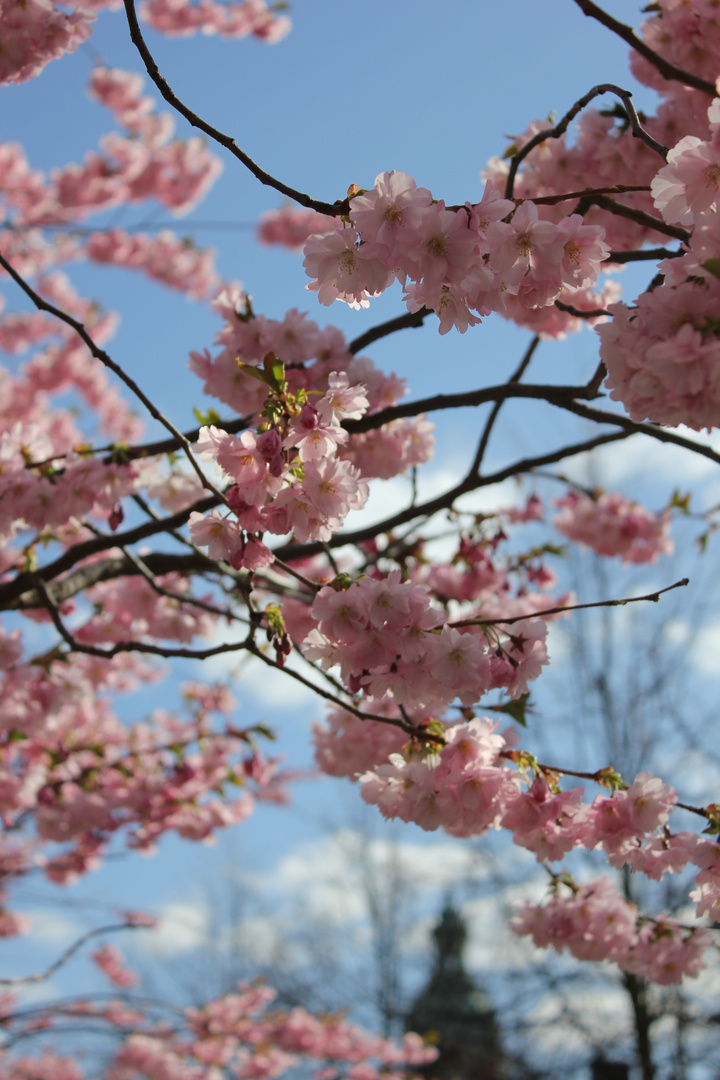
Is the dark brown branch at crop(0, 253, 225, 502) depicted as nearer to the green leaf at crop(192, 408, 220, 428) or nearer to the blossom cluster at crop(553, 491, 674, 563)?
the green leaf at crop(192, 408, 220, 428)

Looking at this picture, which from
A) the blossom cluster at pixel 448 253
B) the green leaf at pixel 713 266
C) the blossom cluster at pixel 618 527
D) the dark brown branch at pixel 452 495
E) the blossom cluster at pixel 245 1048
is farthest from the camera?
the blossom cluster at pixel 245 1048

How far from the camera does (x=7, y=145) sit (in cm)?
787

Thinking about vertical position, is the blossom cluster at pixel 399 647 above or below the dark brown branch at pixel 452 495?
below

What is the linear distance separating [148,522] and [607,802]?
1.62 m

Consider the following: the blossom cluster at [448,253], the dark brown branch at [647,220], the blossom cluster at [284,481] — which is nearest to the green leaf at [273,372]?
the blossom cluster at [284,481]

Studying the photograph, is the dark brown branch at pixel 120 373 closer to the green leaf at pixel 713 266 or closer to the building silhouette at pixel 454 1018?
the green leaf at pixel 713 266

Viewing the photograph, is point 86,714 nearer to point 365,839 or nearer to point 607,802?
point 607,802

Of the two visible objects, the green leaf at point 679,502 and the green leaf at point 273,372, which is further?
the green leaf at point 679,502

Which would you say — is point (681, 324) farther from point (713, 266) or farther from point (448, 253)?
point (448, 253)

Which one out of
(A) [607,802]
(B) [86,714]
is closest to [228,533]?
(A) [607,802]

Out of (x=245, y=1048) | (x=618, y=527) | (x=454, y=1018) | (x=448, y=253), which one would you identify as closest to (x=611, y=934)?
(x=448, y=253)

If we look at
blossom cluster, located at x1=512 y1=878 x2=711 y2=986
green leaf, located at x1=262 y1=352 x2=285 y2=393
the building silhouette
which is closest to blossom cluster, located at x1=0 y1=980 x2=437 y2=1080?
the building silhouette

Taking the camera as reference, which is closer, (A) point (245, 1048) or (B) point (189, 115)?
(B) point (189, 115)

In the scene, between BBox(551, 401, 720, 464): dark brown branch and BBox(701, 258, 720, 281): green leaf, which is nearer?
BBox(701, 258, 720, 281): green leaf
